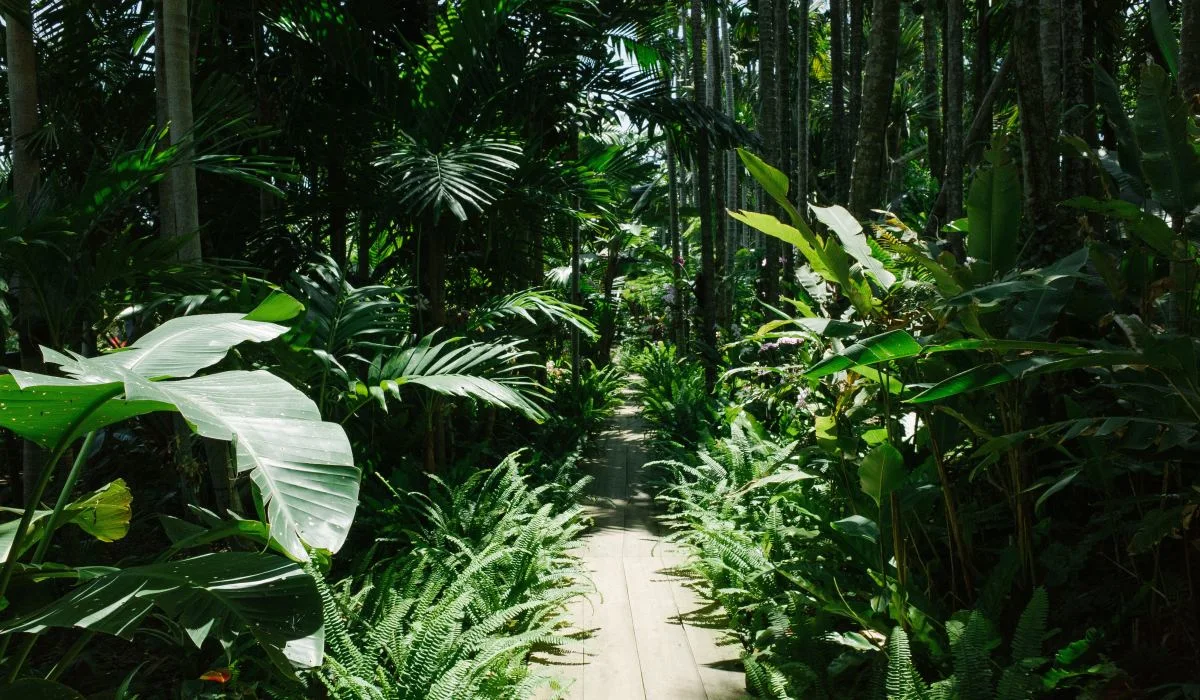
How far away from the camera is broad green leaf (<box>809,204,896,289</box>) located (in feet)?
8.55

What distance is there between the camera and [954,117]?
5.80m

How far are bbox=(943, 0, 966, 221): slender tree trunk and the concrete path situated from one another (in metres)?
2.94

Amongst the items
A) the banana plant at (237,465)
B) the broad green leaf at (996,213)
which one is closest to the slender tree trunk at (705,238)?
the broad green leaf at (996,213)

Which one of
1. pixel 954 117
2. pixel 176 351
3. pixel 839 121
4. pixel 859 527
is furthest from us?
pixel 839 121

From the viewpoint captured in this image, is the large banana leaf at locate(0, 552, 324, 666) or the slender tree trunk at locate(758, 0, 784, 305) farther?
the slender tree trunk at locate(758, 0, 784, 305)

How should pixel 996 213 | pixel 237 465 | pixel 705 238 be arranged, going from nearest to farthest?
pixel 237 465 < pixel 996 213 < pixel 705 238

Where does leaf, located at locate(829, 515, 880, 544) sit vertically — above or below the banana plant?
below

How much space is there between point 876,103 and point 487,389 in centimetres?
245

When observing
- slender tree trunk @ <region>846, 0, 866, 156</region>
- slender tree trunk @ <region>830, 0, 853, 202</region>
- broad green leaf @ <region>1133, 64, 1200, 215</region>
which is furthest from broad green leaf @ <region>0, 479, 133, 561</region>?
slender tree trunk @ <region>846, 0, 866, 156</region>

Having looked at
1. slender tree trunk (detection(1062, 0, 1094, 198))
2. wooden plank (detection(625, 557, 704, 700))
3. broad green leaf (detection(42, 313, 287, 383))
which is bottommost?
wooden plank (detection(625, 557, 704, 700))

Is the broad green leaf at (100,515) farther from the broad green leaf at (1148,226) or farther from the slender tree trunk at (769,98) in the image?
the slender tree trunk at (769,98)

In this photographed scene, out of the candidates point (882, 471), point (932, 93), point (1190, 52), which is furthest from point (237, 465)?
point (932, 93)

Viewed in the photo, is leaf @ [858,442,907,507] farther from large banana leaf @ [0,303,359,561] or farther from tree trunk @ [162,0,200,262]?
tree trunk @ [162,0,200,262]

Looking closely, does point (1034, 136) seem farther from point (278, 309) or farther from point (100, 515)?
point (100, 515)
